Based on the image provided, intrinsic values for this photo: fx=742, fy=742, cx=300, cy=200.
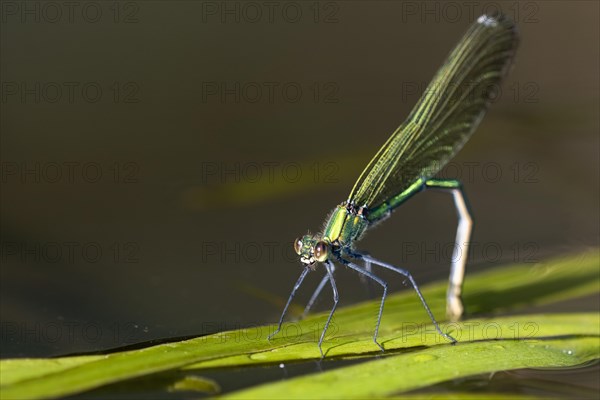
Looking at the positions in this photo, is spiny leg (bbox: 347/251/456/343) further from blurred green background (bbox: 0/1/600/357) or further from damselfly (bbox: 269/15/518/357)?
blurred green background (bbox: 0/1/600/357)

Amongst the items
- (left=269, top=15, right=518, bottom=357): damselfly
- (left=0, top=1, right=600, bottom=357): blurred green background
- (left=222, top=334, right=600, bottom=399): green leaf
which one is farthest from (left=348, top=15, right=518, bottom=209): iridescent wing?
(left=222, top=334, right=600, bottom=399): green leaf

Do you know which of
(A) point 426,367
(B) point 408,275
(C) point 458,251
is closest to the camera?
(A) point 426,367

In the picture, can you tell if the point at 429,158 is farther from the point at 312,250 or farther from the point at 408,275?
the point at 312,250

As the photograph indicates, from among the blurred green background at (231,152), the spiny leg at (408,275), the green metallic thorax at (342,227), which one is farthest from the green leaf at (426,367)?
the blurred green background at (231,152)

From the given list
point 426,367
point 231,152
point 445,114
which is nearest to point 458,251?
point 445,114

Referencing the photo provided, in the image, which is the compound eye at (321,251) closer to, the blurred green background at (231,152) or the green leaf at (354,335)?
the green leaf at (354,335)

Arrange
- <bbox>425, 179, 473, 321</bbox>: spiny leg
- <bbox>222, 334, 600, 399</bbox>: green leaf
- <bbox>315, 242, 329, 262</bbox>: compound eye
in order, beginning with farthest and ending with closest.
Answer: <bbox>425, 179, 473, 321</bbox>: spiny leg → <bbox>315, 242, 329, 262</bbox>: compound eye → <bbox>222, 334, 600, 399</bbox>: green leaf
